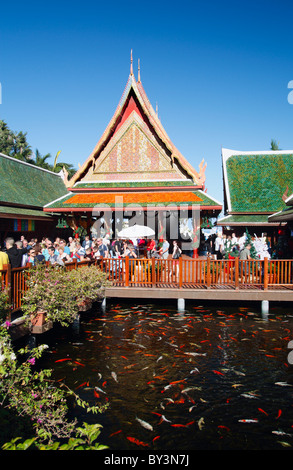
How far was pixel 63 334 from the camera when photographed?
9.95 m

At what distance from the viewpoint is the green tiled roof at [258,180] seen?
24.2 metres

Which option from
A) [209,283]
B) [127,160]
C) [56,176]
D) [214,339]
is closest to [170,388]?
[214,339]

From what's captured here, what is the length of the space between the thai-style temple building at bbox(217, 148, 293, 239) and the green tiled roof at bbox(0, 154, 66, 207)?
11751 mm

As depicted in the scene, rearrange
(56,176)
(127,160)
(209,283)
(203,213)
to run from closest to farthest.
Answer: (209,283) → (203,213) → (127,160) → (56,176)

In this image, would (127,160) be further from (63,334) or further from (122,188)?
(63,334)

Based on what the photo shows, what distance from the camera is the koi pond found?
5.12 m

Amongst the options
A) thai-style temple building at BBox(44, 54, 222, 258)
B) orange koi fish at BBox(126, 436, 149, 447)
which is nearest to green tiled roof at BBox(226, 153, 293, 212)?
thai-style temple building at BBox(44, 54, 222, 258)

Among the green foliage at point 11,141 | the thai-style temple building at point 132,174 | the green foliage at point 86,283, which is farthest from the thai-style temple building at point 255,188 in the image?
the green foliage at point 11,141

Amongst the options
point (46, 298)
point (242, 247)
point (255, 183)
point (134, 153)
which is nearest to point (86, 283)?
point (46, 298)

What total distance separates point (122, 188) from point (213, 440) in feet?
50.1

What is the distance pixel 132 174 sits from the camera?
19.7 m

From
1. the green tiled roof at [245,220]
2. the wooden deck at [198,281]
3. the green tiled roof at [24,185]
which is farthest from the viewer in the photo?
the green tiled roof at [245,220]

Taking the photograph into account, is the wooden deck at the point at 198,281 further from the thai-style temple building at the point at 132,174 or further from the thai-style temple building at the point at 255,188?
→ the thai-style temple building at the point at 255,188

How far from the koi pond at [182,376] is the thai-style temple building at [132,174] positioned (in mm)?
8122
